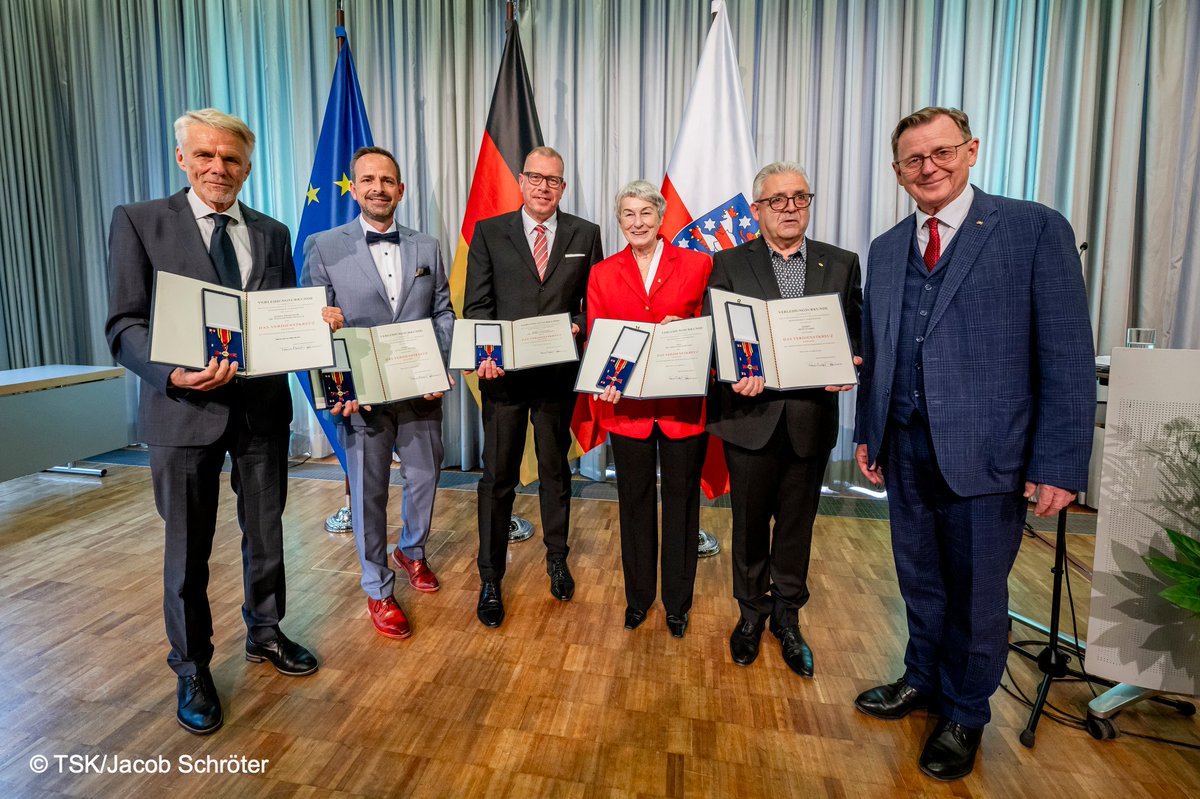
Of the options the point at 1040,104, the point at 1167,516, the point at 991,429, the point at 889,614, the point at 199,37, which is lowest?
the point at 889,614

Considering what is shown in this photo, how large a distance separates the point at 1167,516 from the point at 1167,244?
2.83 metres

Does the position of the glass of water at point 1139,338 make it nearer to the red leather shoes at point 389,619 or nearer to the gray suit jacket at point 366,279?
the gray suit jacket at point 366,279

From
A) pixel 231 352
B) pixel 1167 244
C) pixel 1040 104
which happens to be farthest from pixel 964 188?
pixel 1167 244

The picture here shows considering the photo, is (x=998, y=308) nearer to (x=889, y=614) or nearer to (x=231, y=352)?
(x=889, y=614)

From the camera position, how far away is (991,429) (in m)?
1.54

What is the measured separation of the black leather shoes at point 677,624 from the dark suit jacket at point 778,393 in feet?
2.45

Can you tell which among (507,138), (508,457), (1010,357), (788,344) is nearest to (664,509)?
(508,457)

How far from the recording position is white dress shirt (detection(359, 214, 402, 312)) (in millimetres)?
2324

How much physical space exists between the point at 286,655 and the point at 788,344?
76.6 inches

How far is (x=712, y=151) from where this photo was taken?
11.4 ft

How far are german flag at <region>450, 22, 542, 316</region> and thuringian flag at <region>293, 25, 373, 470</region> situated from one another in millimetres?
701

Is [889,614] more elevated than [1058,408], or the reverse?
[1058,408]

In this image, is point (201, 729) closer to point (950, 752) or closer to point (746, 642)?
point (746, 642)

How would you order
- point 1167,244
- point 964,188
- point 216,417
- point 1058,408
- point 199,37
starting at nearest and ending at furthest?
point 1058,408
point 964,188
point 216,417
point 1167,244
point 199,37
